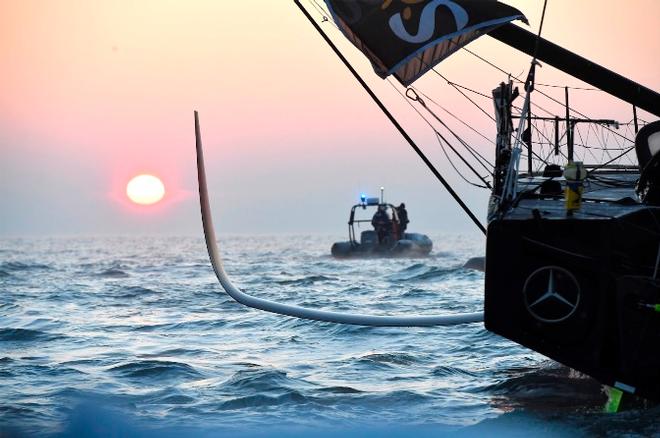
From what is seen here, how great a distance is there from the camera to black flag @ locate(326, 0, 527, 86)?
11.2 meters

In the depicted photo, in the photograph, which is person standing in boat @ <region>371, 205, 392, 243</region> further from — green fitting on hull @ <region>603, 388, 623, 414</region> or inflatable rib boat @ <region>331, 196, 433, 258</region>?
green fitting on hull @ <region>603, 388, 623, 414</region>

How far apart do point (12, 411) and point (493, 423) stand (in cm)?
554

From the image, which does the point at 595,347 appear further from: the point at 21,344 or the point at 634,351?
the point at 21,344

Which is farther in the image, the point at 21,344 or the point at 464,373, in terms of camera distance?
the point at 21,344

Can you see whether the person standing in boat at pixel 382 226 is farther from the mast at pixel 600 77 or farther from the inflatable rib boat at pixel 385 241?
the mast at pixel 600 77

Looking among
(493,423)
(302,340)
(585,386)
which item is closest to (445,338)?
(302,340)

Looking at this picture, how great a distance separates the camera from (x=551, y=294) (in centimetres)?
867

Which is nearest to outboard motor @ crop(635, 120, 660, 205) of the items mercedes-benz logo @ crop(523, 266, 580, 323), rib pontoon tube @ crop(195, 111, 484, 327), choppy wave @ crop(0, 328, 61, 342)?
mercedes-benz logo @ crop(523, 266, 580, 323)

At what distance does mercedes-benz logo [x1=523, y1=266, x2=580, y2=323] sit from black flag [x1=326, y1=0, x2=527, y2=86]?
3.71 meters

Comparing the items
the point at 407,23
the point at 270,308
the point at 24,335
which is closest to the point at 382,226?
the point at 24,335

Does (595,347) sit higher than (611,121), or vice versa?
(611,121)

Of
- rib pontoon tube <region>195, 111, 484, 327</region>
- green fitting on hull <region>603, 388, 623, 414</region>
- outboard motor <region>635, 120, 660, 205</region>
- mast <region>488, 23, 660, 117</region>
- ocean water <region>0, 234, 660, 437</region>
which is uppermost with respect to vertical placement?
mast <region>488, 23, 660, 117</region>

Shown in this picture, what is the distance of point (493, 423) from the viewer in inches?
396

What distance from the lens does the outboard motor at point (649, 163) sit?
9.41 meters
